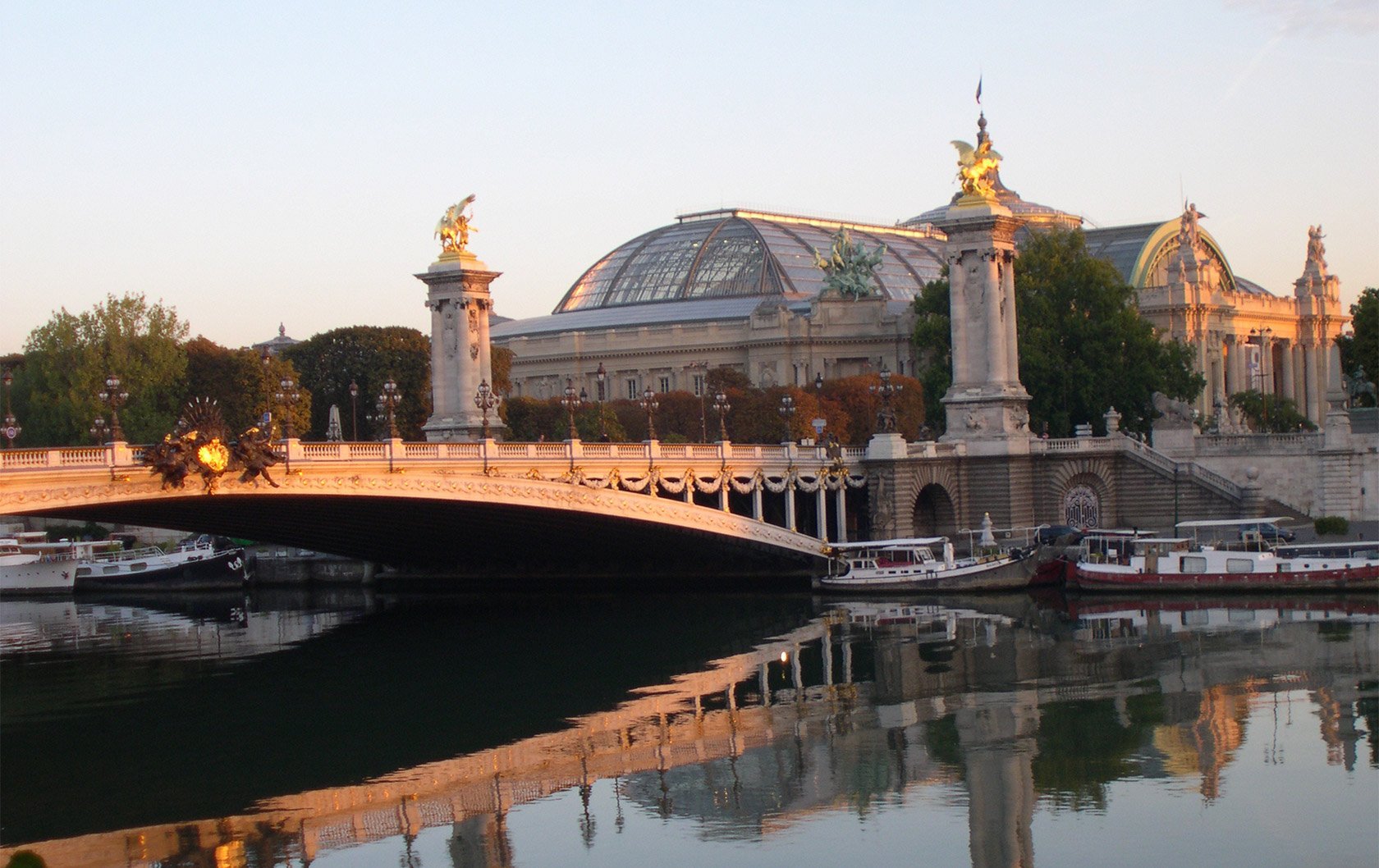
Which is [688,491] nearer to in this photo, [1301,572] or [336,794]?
[1301,572]

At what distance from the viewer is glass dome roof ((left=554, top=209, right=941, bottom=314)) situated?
14962 centimetres

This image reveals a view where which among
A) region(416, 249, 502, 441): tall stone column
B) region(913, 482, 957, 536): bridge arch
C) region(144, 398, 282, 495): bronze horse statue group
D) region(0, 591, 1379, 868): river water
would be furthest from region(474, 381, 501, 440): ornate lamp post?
region(913, 482, 957, 536): bridge arch


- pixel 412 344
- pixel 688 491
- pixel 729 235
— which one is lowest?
pixel 688 491

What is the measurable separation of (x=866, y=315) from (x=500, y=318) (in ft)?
232

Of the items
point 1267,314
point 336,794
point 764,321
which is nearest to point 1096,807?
point 336,794

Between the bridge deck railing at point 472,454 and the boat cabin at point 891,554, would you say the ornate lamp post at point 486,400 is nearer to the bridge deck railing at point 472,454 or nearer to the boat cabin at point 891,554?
the bridge deck railing at point 472,454

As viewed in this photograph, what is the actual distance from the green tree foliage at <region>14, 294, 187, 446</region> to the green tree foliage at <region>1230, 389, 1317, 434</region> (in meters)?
57.4

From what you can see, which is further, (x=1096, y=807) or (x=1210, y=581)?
(x=1210, y=581)

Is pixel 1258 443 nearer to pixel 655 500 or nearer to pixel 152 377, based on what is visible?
pixel 655 500

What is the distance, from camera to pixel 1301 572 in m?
59.2

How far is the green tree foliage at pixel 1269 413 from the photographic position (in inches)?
4328

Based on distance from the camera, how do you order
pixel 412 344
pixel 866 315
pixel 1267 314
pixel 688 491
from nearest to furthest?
1. pixel 688 491
2. pixel 412 344
3. pixel 866 315
4. pixel 1267 314

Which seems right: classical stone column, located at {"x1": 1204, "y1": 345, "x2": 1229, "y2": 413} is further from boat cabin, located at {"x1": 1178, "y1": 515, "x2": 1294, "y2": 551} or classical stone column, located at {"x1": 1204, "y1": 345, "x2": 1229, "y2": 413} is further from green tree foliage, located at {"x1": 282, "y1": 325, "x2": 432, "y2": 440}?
boat cabin, located at {"x1": 1178, "y1": 515, "x2": 1294, "y2": 551}

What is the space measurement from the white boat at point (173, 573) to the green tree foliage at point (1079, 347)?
34320 mm
